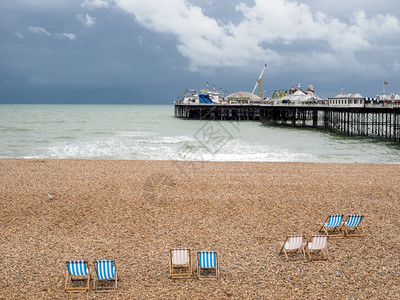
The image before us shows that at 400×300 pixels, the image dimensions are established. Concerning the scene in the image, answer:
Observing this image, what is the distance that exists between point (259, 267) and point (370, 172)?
9.97 metres

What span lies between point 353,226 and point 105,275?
5047mm

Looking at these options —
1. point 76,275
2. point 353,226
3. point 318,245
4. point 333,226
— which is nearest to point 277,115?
point 353,226

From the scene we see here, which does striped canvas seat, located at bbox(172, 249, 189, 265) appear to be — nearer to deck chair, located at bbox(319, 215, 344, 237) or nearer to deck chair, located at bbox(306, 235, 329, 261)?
deck chair, located at bbox(306, 235, 329, 261)

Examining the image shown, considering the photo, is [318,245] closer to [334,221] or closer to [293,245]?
[293,245]

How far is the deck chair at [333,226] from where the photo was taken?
7156mm

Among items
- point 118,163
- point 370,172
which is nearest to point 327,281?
point 370,172

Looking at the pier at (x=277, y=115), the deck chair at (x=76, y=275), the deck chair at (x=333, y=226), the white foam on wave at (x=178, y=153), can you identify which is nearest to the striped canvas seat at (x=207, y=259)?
the deck chair at (x=76, y=275)

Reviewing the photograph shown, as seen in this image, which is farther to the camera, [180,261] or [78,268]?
[180,261]

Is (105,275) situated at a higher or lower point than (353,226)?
lower

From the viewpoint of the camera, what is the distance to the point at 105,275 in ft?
17.5

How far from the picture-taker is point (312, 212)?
345 inches

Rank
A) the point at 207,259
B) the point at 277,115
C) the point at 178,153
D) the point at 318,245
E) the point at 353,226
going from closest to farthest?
1. the point at 207,259
2. the point at 318,245
3. the point at 353,226
4. the point at 178,153
5. the point at 277,115

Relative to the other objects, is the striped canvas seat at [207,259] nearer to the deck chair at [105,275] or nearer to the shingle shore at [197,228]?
the shingle shore at [197,228]

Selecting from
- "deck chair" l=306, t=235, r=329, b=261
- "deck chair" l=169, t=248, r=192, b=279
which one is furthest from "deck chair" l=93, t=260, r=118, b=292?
"deck chair" l=306, t=235, r=329, b=261
